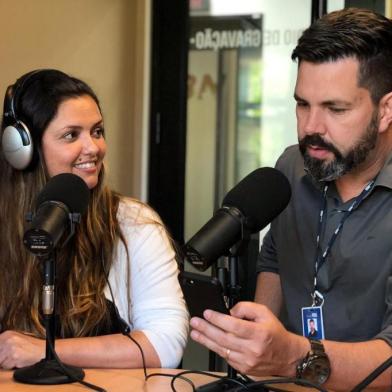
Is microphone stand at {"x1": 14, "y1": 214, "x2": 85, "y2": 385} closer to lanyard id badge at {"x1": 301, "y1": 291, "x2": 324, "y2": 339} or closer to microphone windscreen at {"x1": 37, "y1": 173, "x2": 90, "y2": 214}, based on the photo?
microphone windscreen at {"x1": 37, "y1": 173, "x2": 90, "y2": 214}

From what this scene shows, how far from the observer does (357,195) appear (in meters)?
1.80

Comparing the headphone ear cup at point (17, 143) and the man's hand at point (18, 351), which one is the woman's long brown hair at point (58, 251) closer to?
the headphone ear cup at point (17, 143)

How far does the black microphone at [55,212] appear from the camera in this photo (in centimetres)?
143

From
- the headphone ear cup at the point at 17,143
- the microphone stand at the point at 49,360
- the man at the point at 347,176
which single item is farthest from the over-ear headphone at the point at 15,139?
the man at the point at 347,176

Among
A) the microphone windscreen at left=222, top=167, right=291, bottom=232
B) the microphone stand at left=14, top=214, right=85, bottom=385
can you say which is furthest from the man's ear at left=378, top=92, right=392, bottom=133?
the microphone stand at left=14, top=214, right=85, bottom=385

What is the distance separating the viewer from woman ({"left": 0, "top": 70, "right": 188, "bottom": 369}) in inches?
75.6

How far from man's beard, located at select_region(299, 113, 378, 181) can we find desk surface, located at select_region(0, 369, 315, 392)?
465 millimetres

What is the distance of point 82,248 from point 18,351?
38cm

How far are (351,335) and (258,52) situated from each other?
2550 mm

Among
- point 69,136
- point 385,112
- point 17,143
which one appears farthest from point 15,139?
point 385,112

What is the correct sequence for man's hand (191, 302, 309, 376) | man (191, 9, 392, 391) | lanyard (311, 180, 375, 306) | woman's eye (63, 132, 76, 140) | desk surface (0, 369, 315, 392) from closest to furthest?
man's hand (191, 302, 309, 376)
desk surface (0, 369, 315, 392)
man (191, 9, 392, 391)
lanyard (311, 180, 375, 306)
woman's eye (63, 132, 76, 140)

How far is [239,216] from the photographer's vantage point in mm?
1363

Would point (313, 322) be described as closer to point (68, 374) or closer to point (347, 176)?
point (347, 176)

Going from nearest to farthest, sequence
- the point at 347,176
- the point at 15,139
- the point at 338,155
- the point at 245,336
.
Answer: the point at 245,336
the point at 338,155
the point at 347,176
the point at 15,139
